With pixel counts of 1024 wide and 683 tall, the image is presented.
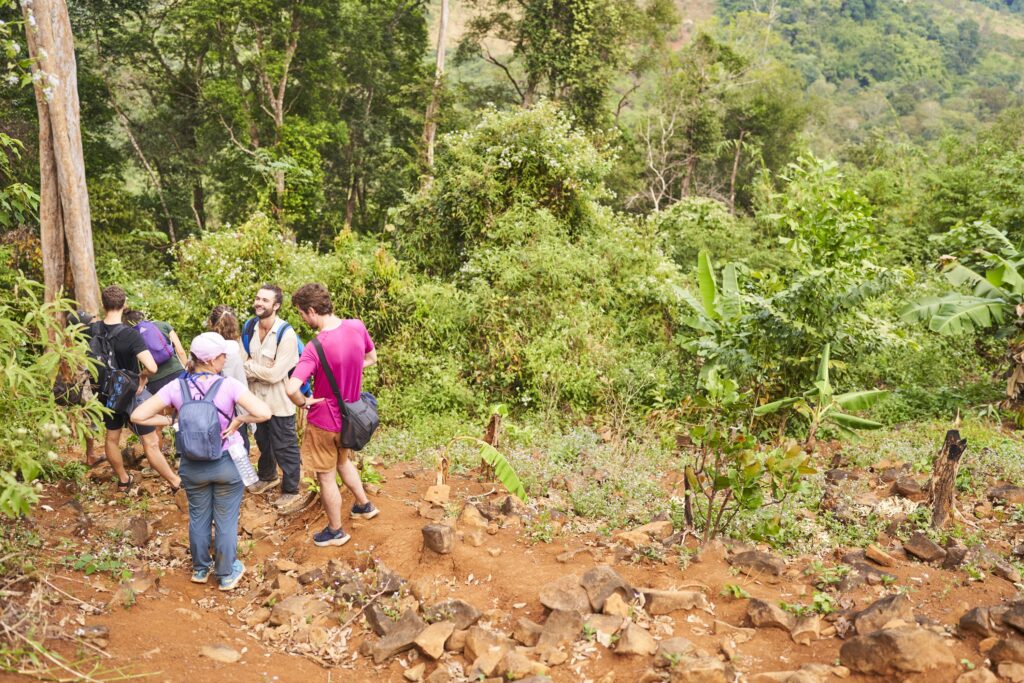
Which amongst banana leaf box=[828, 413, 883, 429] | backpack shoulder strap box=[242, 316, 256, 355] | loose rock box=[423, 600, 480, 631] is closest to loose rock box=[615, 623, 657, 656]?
loose rock box=[423, 600, 480, 631]

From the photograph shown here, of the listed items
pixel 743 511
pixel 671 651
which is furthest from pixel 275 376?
pixel 743 511

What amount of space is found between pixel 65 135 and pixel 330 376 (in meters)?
5.09

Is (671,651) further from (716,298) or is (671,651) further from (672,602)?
(716,298)

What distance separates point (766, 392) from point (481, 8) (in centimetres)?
1853

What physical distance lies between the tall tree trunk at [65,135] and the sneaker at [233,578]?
418cm

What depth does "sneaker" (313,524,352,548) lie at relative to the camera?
16.2 ft

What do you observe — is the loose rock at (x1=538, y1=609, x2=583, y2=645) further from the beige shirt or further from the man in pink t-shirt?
the beige shirt

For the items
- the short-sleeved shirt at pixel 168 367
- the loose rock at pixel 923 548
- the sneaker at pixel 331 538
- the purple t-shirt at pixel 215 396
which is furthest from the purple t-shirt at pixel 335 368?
the loose rock at pixel 923 548

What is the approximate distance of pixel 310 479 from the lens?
5922 millimetres

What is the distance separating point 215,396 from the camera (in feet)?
Answer: 13.8

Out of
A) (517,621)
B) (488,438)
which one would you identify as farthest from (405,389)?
(517,621)

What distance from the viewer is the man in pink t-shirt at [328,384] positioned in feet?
14.8

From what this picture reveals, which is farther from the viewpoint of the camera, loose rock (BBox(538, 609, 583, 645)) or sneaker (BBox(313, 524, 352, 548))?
sneaker (BBox(313, 524, 352, 548))

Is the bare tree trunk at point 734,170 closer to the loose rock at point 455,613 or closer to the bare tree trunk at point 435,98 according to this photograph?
the bare tree trunk at point 435,98
